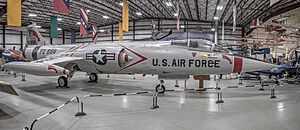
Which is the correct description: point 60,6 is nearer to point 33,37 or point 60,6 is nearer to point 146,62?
point 146,62

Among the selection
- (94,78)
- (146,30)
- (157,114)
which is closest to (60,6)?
(94,78)

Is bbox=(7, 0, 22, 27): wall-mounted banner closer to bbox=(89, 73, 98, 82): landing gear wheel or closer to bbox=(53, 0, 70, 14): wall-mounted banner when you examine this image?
bbox=(53, 0, 70, 14): wall-mounted banner

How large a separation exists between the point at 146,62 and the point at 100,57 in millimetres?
2275

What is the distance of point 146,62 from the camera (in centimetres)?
859

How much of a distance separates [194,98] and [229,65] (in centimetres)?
181

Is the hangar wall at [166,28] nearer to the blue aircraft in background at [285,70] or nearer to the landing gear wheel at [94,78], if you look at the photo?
the blue aircraft in background at [285,70]

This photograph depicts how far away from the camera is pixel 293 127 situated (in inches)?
177

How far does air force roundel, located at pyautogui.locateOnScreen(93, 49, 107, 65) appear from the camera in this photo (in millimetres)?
9391

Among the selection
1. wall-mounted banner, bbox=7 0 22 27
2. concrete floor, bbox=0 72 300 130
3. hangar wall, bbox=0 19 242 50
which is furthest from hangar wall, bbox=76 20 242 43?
concrete floor, bbox=0 72 300 130

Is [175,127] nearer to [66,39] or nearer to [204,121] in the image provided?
[204,121]

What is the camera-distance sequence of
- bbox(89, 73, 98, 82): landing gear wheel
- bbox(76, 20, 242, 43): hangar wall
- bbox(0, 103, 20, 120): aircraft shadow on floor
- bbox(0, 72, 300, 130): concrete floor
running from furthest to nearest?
1. bbox(76, 20, 242, 43): hangar wall
2. bbox(89, 73, 98, 82): landing gear wheel
3. bbox(0, 103, 20, 120): aircraft shadow on floor
4. bbox(0, 72, 300, 130): concrete floor

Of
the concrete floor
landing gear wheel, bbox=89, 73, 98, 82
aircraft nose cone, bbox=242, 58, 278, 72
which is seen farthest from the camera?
landing gear wheel, bbox=89, 73, 98, 82

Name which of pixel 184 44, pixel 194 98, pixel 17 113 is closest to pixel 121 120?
pixel 17 113

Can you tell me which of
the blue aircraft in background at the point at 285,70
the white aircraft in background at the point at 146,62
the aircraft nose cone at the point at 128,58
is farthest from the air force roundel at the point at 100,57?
the blue aircraft in background at the point at 285,70
